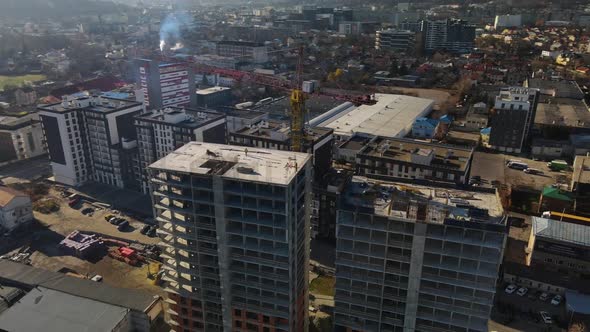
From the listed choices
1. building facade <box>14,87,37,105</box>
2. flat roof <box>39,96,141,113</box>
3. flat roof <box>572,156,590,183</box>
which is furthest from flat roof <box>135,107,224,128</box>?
building facade <box>14,87,37,105</box>

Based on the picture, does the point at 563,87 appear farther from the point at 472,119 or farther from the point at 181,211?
the point at 181,211

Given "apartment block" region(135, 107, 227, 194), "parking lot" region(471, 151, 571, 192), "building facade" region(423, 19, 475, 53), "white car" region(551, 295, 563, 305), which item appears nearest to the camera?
"white car" region(551, 295, 563, 305)

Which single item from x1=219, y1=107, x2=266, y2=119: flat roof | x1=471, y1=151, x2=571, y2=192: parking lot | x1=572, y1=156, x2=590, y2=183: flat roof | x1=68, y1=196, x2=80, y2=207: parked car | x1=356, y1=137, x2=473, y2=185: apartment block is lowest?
x1=471, y1=151, x2=571, y2=192: parking lot

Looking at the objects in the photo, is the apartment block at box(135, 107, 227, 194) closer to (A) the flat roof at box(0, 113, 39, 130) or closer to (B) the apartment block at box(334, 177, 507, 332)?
(A) the flat roof at box(0, 113, 39, 130)

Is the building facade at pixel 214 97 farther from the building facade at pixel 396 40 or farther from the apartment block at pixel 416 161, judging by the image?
the building facade at pixel 396 40

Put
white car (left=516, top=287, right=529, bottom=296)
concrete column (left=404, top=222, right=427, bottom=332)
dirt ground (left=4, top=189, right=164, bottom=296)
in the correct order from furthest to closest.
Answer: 1. dirt ground (left=4, top=189, right=164, bottom=296)
2. white car (left=516, top=287, right=529, bottom=296)
3. concrete column (left=404, top=222, right=427, bottom=332)

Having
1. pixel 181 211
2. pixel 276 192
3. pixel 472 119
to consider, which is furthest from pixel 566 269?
pixel 472 119

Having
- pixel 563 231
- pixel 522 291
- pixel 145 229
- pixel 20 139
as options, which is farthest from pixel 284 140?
pixel 20 139
